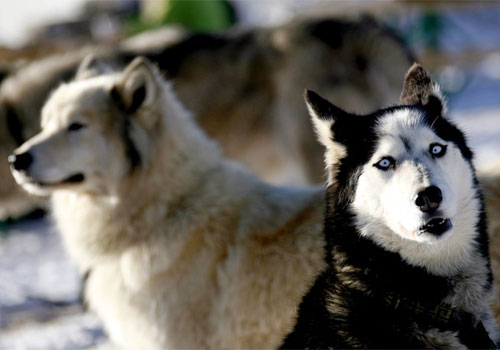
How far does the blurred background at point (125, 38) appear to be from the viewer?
580 cm

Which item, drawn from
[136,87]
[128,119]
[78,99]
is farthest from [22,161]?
[136,87]

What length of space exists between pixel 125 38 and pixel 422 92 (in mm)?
11425

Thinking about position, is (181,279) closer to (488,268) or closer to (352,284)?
(352,284)

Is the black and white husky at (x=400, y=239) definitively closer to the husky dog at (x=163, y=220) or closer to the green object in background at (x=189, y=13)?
the husky dog at (x=163, y=220)

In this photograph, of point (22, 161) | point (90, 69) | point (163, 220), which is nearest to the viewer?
point (22, 161)

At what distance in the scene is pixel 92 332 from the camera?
504cm

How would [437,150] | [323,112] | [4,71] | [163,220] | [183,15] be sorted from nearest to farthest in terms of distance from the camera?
[437,150], [323,112], [163,220], [4,71], [183,15]

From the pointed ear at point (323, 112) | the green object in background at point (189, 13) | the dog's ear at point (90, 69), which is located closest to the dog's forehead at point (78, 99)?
the dog's ear at point (90, 69)

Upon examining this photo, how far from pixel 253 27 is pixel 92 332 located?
3464mm

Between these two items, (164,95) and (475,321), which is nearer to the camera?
(475,321)

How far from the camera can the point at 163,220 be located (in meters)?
3.62

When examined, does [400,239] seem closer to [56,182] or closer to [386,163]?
[386,163]

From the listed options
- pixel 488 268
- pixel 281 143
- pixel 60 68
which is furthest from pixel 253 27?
pixel 488 268

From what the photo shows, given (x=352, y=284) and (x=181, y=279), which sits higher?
(x=352, y=284)
